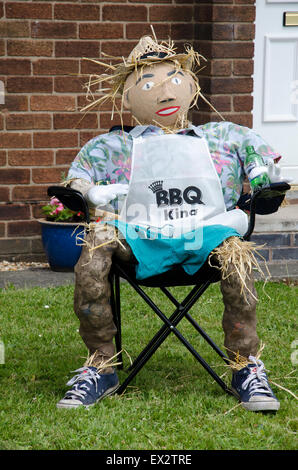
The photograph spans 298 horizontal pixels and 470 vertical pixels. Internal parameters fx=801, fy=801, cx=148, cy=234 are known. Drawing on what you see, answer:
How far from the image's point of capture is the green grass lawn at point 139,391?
114 inches

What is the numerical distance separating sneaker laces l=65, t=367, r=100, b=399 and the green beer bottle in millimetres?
990

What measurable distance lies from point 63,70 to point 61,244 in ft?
3.98

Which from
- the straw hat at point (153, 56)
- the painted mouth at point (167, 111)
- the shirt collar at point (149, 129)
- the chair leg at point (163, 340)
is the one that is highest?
the straw hat at point (153, 56)

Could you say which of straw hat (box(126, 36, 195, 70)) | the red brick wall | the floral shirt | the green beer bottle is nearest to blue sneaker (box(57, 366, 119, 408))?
the floral shirt

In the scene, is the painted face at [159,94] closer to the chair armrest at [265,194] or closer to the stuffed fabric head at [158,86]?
the stuffed fabric head at [158,86]

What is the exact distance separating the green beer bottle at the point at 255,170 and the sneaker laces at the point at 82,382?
0.99 m

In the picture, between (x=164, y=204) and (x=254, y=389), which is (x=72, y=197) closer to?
(x=164, y=204)

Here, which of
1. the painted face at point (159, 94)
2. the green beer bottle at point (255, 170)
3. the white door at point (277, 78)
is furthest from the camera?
the white door at point (277, 78)

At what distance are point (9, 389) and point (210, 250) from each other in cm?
107

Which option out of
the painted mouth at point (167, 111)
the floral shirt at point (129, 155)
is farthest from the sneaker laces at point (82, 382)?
the painted mouth at point (167, 111)

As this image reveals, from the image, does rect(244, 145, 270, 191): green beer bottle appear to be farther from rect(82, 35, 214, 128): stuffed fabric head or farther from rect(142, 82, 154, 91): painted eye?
rect(142, 82, 154, 91): painted eye

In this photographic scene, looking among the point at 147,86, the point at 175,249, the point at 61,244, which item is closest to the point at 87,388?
the point at 175,249

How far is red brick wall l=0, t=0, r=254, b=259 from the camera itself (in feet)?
17.7

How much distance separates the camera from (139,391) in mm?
3350
